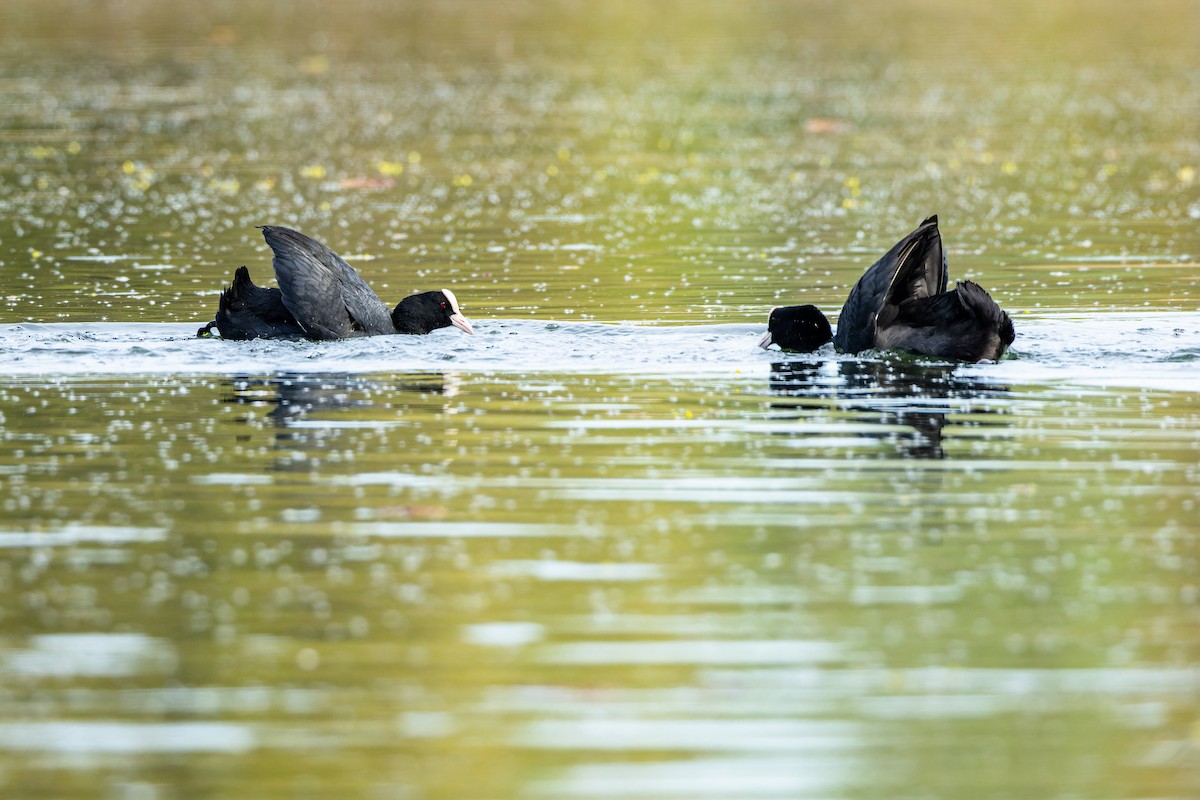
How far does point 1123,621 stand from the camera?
843cm

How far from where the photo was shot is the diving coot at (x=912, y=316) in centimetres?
1439

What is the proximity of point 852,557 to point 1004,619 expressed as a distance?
108 cm

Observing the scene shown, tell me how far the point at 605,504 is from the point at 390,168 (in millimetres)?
18214

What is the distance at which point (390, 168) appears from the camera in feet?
91.7

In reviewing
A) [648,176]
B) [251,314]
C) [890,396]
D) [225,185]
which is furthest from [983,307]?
[225,185]

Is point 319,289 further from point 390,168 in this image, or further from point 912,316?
point 390,168

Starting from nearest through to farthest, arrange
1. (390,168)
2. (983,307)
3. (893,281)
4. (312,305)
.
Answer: (983,307)
(893,281)
(312,305)
(390,168)

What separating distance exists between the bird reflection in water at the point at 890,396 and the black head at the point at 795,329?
0.81 feet

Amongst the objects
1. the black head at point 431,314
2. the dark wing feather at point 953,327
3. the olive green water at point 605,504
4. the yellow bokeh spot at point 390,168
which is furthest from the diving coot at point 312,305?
the yellow bokeh spot at point 390,168

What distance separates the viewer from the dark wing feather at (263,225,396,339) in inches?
600

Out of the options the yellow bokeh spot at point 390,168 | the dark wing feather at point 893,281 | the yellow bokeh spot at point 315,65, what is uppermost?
the yellow bokeh spot at point 315,65

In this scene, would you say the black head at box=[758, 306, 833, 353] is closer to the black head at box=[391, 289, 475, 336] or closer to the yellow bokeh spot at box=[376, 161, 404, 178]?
the black head at box=[391, 289, 475, 336]

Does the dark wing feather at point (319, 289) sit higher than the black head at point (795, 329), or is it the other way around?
the dark wing feather at point (319, 289)

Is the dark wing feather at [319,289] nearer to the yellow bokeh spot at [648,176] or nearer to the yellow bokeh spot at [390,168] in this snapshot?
the yellow bokeh spot at [648,176]
